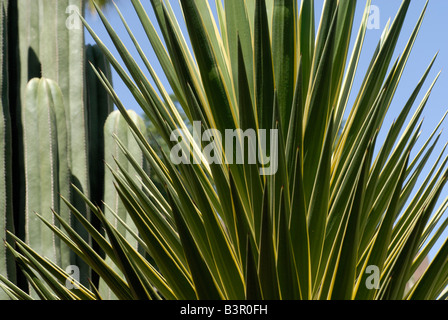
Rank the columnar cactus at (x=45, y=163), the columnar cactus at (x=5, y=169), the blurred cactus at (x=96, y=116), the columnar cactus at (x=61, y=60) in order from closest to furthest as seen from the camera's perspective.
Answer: the columnar cactus at (x=5, y=169) → the columnar cactus at (x=45, y=163) → the columnar cactus at (x=61, y=60) → the blurred cactus at (x=96, y=116)

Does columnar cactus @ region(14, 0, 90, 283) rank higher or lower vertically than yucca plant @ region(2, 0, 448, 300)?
higher

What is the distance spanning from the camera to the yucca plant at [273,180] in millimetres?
978

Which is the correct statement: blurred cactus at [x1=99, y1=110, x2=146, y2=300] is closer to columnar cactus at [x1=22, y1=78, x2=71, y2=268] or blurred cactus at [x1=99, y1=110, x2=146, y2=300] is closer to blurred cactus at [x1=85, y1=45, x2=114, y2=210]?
blurred cactus at [x1=85, y1=45, x2=114, y2=210]

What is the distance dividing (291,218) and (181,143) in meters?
0.38

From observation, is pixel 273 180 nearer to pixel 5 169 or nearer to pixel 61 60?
pixel 5 169

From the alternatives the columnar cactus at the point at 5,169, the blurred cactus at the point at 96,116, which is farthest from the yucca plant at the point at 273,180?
the blurred cactus at the point at 96,116

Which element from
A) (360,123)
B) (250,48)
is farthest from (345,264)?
(250,48)

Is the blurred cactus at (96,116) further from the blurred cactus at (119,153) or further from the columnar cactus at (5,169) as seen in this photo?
the columnar cactus at (5,169)

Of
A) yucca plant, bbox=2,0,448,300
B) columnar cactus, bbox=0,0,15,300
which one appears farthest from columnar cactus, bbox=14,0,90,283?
yucca plant, bbox=2,0,448,300

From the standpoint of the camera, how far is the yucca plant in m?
0.98

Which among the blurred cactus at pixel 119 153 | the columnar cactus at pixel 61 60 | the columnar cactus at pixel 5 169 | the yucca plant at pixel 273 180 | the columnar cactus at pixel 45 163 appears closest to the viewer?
the yucca plant at pixel 273 180

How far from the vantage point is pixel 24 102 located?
3.37m

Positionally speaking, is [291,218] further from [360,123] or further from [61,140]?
[61,140]

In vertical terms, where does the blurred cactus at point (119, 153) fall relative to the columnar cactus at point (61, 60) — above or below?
below
